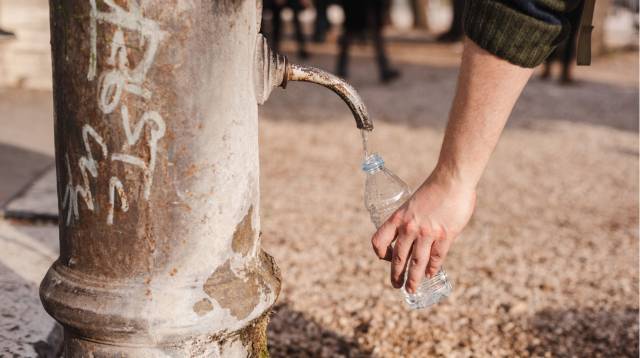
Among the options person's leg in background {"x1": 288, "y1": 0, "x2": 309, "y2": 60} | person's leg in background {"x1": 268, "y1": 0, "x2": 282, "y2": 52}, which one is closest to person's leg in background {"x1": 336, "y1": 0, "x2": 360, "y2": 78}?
person's leg in background {"x1": 288, "y1": 0, "x2": 309, "y2": 60}

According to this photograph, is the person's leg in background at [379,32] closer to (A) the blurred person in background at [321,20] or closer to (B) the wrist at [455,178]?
(A) the blurred person in background at [321,20]

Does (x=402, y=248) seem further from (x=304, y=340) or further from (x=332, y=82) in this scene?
(x=304, y=340)

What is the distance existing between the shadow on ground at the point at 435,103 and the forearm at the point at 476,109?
6.33 metres

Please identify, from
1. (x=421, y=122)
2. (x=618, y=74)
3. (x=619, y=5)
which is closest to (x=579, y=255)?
(x=421, y=122)

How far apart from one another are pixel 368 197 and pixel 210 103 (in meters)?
0.91

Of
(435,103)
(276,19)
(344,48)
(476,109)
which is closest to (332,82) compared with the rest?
(476,109)

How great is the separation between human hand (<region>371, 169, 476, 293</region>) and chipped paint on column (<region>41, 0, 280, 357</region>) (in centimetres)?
31

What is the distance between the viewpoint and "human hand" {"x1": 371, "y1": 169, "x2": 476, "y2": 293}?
1.58 meters

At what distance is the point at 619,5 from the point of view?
2172 centimetres

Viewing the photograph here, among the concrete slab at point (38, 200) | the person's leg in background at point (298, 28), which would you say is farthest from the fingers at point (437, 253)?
the person's leg in background at point (298, 28)

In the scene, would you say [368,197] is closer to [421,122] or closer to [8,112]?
[8,112]

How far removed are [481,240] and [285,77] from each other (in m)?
2.89

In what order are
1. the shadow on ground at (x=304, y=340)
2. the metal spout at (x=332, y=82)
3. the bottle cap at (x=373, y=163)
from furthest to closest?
the shadow on ground at (x=304, y=340)
the bottle cap at (x=373, y=163)
the metal spout at (x=332, y=82)

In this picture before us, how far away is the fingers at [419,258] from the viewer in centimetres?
159
